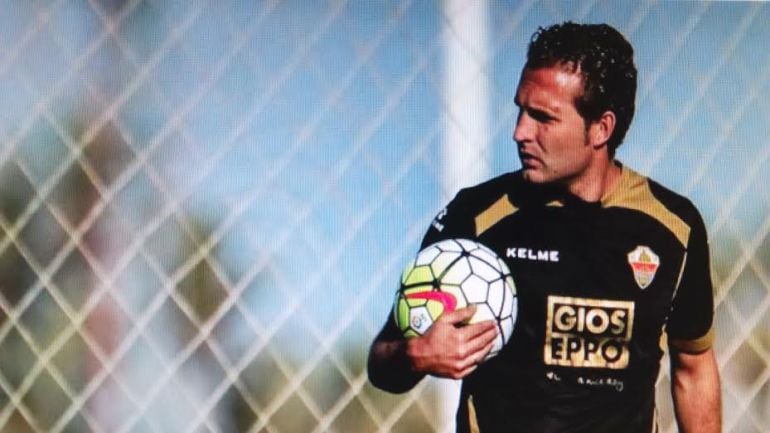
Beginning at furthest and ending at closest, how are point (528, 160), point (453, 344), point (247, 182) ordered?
point (247, 182)
point (528, 160)
point (453, 344)

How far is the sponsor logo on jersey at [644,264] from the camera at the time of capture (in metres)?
1.84

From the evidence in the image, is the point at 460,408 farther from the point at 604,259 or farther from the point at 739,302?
the point at 739,302

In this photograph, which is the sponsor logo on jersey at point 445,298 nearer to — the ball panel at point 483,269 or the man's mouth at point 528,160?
the ball panel at point 483,269

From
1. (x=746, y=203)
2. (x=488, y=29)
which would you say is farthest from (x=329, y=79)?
(x=746, y=203)

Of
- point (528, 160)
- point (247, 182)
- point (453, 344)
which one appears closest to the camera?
point (453, 344)

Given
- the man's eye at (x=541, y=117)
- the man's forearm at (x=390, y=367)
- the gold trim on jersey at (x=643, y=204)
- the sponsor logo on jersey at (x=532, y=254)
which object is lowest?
the man's forearm at (x=390, y=367)

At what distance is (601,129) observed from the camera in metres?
1.85

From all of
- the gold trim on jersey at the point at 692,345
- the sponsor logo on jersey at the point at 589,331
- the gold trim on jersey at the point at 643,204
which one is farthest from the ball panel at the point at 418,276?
the gold trim on jersey at the point at 692,345

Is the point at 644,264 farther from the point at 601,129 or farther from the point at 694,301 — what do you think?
the point at 601,129

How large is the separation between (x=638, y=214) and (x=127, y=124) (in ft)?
3.20

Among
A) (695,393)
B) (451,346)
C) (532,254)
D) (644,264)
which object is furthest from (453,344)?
(695,393)

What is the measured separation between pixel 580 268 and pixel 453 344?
30 centimetres

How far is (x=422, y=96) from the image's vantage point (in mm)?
2080

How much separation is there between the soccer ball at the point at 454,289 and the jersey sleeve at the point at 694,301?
31 centimetres
